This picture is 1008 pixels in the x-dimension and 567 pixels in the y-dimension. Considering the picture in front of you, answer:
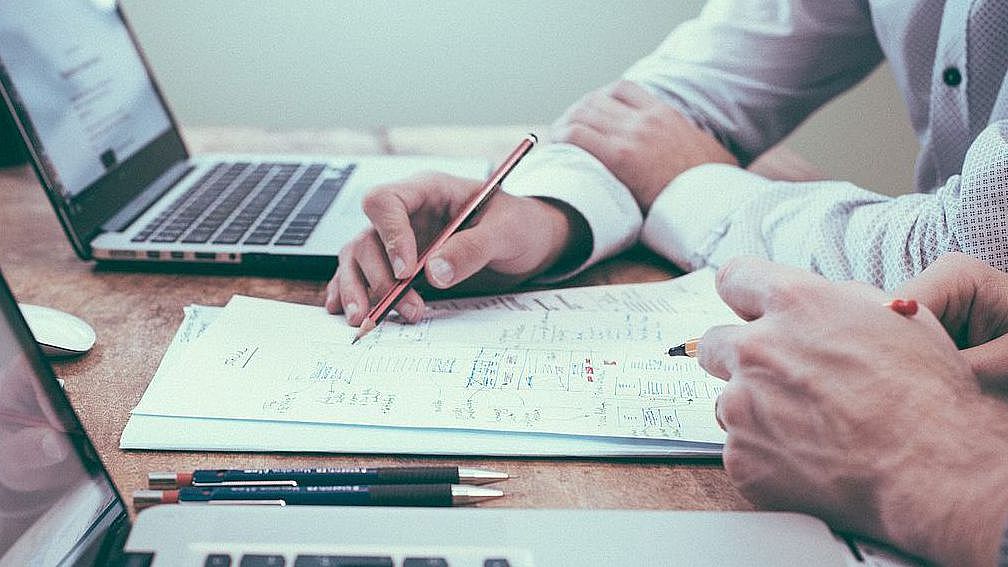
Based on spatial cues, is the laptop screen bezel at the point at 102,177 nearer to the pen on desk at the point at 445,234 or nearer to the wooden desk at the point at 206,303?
the wooden desk at the point at 206,303

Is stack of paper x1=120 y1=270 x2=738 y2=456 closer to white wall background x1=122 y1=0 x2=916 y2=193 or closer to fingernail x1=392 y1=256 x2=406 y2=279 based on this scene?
fingernail x1=392 y1=256 x2=406 y2=279

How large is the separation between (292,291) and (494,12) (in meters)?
1.27

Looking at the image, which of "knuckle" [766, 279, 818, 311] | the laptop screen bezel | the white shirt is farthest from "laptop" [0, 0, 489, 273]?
"knuckle" [766, 279, 818, 311]

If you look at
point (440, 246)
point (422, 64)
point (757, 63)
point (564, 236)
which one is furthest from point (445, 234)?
point (422, 64)

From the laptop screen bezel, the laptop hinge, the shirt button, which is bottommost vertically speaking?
the shirt button

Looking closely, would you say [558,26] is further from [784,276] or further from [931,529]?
[931,529]

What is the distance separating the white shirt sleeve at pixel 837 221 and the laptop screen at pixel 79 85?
1.88 feet

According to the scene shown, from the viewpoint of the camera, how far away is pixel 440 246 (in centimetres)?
66

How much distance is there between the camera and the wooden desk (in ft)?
1.54

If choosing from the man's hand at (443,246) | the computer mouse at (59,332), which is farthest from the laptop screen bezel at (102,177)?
the man's hand at (443,246)

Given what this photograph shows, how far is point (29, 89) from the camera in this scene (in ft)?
2.47

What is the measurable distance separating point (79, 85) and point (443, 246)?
0.47 meters

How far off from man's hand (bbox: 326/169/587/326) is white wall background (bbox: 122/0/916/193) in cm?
118

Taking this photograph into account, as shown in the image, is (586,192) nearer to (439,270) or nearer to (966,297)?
(439,270)
